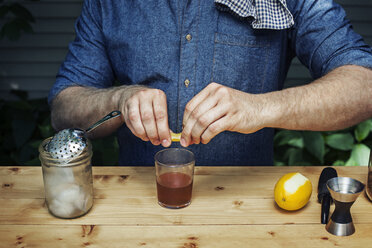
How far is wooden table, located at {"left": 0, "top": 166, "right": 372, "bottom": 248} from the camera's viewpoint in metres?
0.96

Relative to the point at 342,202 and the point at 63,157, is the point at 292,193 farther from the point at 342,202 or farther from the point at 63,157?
the point at 63,157

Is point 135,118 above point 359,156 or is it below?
above

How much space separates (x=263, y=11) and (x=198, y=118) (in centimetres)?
61

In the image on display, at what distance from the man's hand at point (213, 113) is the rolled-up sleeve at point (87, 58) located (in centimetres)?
66

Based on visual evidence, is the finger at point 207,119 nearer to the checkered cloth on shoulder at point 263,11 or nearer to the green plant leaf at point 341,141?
the checkered cloth on shoulder at point 263,11

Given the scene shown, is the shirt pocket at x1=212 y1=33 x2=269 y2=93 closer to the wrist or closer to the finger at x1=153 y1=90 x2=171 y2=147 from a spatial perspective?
the wrist

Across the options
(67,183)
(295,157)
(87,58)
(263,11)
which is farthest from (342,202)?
(295,157)

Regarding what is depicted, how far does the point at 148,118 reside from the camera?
3.61 feet

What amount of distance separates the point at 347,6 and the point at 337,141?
1.26 meters

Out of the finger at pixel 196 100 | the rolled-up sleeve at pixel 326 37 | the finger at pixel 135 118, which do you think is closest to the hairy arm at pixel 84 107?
the finger at pixel 135 118

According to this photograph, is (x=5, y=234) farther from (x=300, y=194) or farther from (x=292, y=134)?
(x=292, y=134)

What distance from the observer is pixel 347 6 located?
3.18 m

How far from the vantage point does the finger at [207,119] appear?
1.08m

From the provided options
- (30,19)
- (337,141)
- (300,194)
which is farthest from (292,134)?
(30,19)
